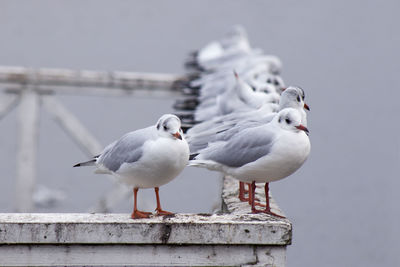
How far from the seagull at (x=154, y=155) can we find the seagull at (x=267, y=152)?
197 mm

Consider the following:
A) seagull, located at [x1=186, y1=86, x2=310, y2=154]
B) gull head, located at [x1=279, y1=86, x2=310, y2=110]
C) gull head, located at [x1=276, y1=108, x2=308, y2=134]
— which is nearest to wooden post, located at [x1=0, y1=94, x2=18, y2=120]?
seagull, located at [x1=186, y1=86, x2=310, y2=154]

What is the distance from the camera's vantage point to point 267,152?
1.79m

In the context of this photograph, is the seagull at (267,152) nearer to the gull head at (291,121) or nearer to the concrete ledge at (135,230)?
the gull head at (291,121)

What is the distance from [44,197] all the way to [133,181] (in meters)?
3.97

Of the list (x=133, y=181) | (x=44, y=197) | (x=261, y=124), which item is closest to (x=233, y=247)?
(x=133, y=181)

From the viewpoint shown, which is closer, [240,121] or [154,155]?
[154,155]

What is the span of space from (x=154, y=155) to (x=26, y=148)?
2.54 m

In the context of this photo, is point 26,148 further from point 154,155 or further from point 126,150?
point 154,155

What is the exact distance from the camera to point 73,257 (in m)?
1.59

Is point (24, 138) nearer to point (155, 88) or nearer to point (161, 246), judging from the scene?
point (155, 88)

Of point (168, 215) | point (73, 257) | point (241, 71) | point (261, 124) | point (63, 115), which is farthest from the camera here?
point (63, 115)

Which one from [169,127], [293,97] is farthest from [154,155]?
[293,97]

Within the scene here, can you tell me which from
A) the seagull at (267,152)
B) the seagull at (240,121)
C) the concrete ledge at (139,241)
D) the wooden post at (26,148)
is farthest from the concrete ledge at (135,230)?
the wooden post at (26,148)

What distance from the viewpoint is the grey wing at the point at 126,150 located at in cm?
176
